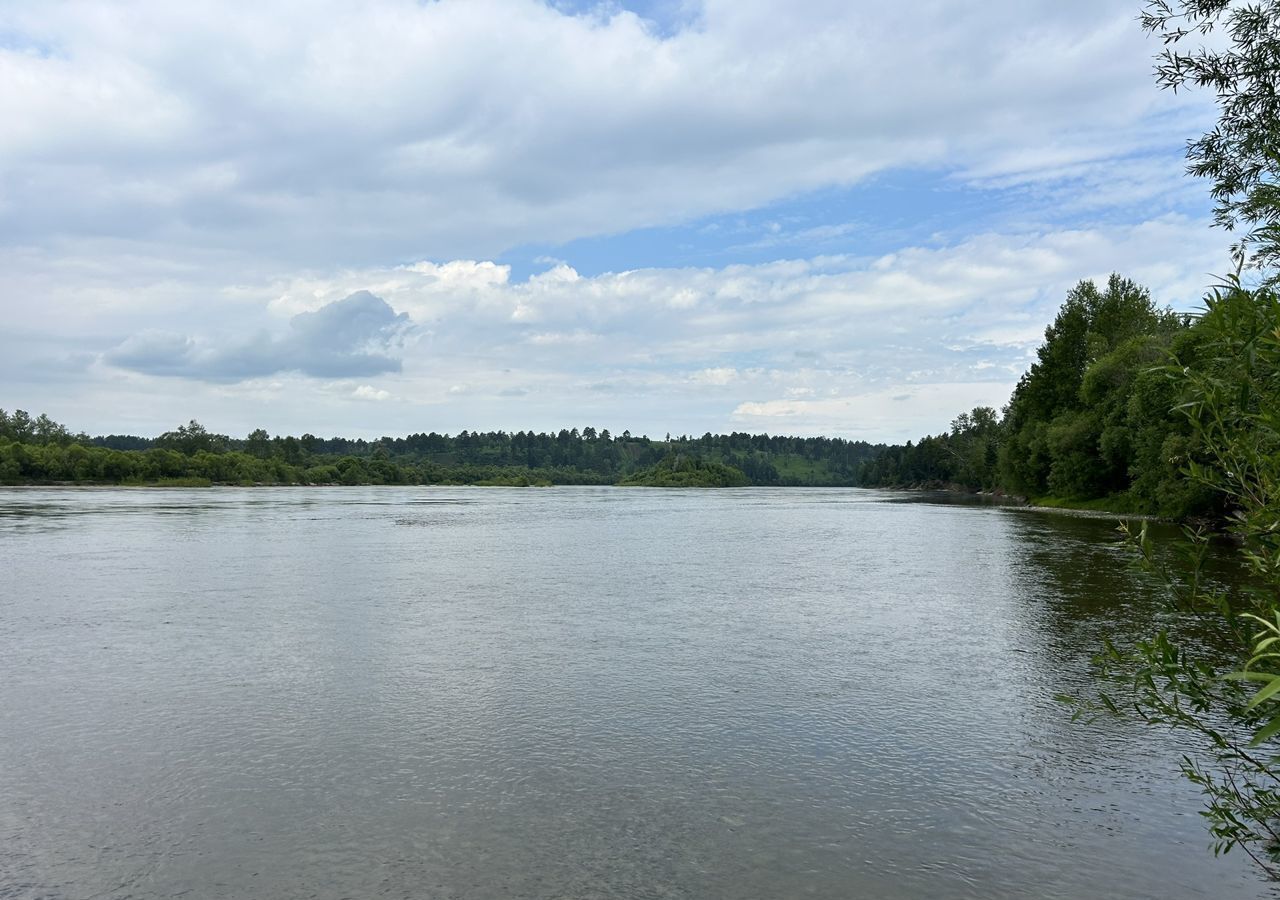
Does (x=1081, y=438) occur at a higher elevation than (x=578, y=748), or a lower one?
higher

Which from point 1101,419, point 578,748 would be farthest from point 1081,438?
point 578,748

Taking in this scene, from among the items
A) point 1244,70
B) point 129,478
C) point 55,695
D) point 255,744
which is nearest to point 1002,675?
point 1244,70

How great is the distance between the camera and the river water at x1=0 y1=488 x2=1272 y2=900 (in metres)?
7.80

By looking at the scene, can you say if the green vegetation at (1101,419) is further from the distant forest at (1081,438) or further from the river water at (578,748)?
the river water at (578,748)

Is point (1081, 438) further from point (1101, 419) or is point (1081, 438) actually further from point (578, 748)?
point (578, 748)

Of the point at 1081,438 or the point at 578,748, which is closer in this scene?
the point at 578,748

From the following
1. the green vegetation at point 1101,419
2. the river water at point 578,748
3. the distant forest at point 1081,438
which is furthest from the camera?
the green vegetation at point 1101,419

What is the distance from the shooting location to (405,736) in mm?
11430

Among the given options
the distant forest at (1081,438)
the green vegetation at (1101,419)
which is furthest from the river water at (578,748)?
the green vegetation at (1101,419)

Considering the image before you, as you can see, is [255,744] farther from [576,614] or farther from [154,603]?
[154,603]

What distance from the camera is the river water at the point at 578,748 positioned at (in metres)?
7.80

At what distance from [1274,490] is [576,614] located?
16608mm

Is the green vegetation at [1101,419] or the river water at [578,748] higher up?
the green vegetation at [1101,419]

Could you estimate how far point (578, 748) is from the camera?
1095cm
